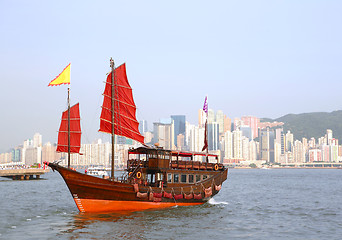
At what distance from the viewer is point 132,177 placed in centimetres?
3609

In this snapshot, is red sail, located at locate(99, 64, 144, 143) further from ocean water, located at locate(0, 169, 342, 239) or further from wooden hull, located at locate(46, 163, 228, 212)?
ocean water, located at locate(0, 169, 342, 239)

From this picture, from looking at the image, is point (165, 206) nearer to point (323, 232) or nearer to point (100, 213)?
point (100, 213)

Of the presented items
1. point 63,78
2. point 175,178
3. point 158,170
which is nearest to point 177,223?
point 158,170

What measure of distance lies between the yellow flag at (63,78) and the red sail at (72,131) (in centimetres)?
589

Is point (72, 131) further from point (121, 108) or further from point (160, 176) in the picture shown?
point (160, 176)

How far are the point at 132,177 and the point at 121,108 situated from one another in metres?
6.22

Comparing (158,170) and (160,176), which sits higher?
(158,170)

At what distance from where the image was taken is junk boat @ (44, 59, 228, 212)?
1259 inches

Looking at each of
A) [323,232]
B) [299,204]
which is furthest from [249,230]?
[299,204]

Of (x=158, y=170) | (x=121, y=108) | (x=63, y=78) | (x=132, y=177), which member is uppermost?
(x=63, y=78)

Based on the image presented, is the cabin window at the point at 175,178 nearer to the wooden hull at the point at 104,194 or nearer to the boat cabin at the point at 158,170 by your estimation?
the boat cabin at the point at 158,170

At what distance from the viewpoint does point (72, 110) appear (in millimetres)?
41500

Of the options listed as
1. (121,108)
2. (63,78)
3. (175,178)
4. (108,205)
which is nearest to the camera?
(108,205)

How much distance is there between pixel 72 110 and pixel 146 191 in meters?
12.6
